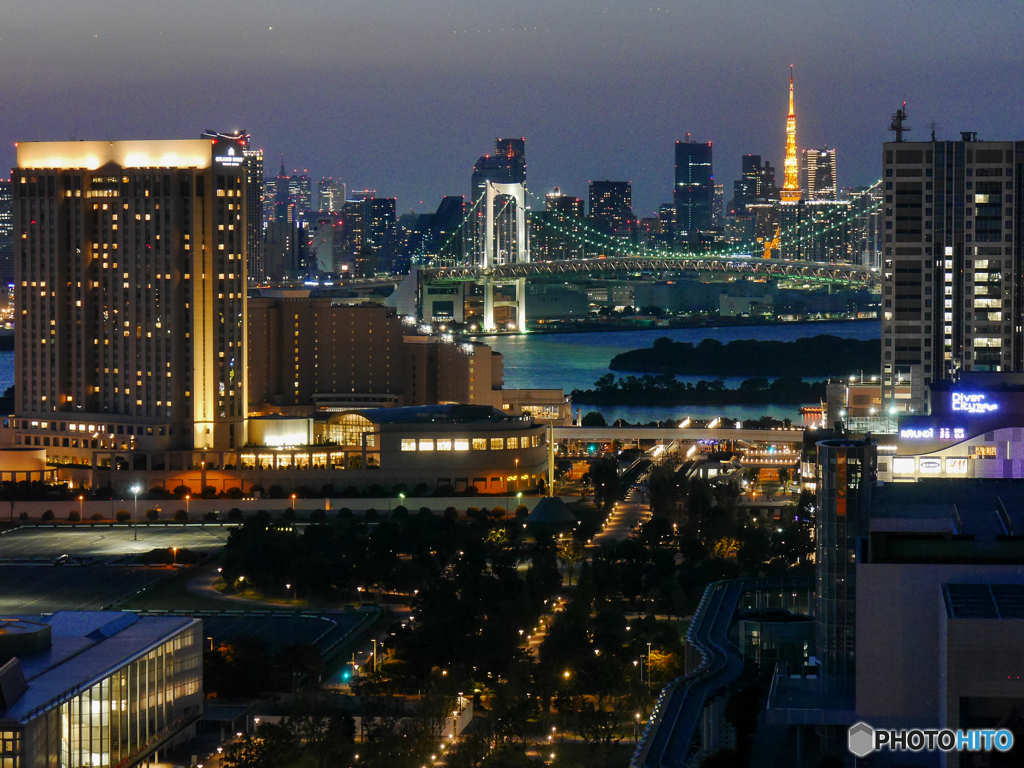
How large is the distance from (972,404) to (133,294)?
29.6 ft

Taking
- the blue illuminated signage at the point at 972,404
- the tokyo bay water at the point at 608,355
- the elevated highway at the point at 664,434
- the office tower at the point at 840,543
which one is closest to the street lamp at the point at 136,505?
the elevated highway at the point at 664,434

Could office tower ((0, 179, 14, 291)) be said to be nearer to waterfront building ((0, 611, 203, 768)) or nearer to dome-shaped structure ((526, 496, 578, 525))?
dome-shaped structure ((526, 496, 578, 525))

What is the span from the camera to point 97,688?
8109mm

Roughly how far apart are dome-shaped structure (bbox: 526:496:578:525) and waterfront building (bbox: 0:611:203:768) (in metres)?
5.77

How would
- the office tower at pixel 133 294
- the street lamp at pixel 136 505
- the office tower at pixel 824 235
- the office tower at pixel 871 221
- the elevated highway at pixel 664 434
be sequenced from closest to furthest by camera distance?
1. the street lamp at pixel 136 505
2. the office tower at pixel 133 294
3. the elevated highway at pixel 664 434
4. the office tower at pixel 871 221
5. the office tower at pixel 824 235

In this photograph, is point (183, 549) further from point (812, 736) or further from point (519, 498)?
point (812, 736)

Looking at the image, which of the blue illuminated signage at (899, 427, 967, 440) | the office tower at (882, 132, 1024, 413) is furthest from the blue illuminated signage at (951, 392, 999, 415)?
the office tower at (882, 132, 1024, 413)

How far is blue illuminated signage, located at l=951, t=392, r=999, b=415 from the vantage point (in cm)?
1304

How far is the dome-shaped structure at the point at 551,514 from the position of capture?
1475cm

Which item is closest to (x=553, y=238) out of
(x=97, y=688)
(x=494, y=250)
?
(x=494, y=250)

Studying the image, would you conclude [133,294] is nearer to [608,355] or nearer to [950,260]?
[950,260]

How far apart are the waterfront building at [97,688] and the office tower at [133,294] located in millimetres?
9048

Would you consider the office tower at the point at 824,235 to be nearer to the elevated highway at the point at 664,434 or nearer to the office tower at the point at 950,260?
the elevated highway at the point at 664,434

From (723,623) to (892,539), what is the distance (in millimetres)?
1875
